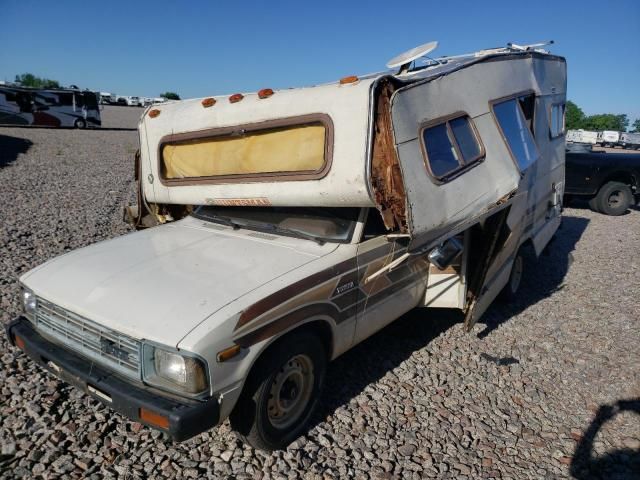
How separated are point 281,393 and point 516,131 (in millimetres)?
3591

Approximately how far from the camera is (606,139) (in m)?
50.8

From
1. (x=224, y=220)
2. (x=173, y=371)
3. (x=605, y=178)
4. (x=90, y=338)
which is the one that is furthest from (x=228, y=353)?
(x=605, y=178)

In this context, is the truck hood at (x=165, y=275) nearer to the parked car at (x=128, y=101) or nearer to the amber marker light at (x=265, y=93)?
the amber marker light at (x=265, y=93)

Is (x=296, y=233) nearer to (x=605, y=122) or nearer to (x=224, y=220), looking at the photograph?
(x=224, y=220)

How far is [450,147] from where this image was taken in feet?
12.1

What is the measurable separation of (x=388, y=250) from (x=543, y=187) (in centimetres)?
326

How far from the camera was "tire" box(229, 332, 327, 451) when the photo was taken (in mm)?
2857

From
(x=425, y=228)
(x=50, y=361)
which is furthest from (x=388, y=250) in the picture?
(x=50, y=361)

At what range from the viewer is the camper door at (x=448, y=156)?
3221 millimetres

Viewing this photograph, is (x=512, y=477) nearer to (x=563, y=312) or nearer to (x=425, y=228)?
(x=425, y=228)

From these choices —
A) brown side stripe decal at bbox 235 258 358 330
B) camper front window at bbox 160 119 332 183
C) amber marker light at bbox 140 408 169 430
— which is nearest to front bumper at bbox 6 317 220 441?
amber marker light at bbox 140 408 169 430

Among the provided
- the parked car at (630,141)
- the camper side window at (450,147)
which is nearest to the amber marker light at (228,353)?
the camper side window at (450,147)

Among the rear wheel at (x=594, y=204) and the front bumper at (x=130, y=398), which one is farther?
the rear wheel at (x=594, y=204)

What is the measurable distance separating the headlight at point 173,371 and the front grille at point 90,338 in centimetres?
8
